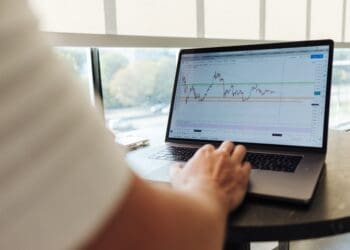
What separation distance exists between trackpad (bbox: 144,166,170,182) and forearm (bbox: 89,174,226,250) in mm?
337

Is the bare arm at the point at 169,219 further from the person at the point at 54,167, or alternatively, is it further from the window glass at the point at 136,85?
the window glass at the point at 136,85

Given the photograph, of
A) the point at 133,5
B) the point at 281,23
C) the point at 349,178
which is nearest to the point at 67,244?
the point at 349,178

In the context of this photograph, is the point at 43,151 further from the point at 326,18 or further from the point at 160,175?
the point at 326,18

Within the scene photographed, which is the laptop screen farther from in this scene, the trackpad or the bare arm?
the bare arm

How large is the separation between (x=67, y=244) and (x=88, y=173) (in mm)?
58

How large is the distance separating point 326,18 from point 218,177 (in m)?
2.77

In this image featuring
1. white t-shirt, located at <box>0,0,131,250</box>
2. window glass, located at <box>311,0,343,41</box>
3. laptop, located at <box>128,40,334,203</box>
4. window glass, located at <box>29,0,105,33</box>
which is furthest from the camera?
→ window glass, located at <box>311,0,343,41</box>

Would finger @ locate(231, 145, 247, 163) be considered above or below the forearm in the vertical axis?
below

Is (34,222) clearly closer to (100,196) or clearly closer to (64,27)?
(100,196)

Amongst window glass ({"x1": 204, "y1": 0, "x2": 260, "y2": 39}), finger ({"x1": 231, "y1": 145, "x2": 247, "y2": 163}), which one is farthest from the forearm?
window glass ({"x1": 204, "y1": 0, "x2": 260, "y2": 39})

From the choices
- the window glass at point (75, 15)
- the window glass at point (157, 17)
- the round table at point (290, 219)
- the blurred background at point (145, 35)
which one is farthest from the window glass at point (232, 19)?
the round table at point (290, 219)

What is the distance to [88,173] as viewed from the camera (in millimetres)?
285

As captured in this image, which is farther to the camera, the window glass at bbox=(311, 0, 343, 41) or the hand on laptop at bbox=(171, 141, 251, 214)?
the window glass at bbox=(311, 0, 343, 41)

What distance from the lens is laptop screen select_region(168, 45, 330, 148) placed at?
0.91m
